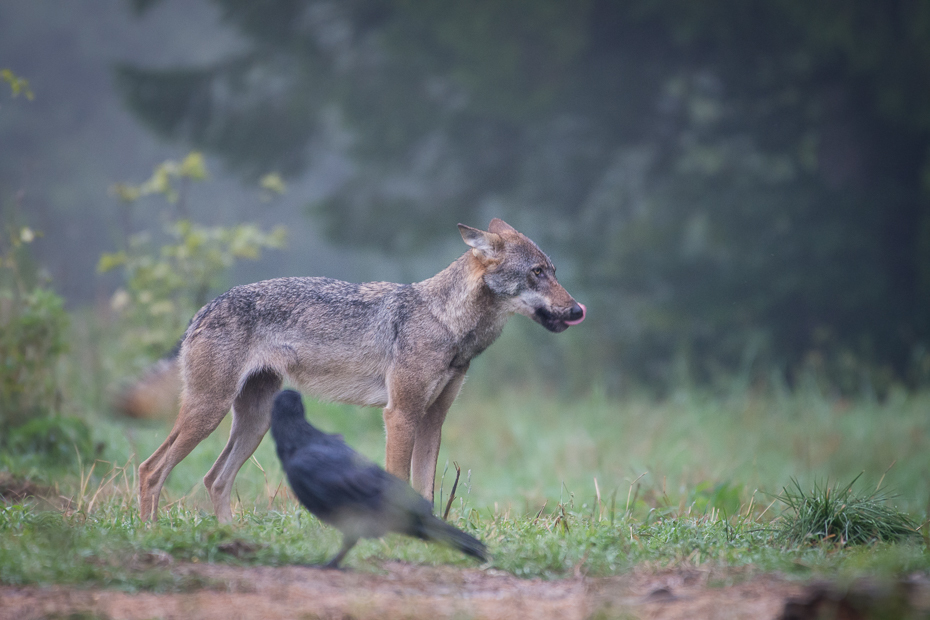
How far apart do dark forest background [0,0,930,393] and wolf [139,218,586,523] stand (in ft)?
29.7

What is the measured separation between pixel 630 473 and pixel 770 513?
2.13 meters

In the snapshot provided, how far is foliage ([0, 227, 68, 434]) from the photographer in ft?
24.2

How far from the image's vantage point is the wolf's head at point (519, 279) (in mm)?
5270

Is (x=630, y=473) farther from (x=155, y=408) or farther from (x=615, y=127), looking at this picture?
(x=615, y=127)

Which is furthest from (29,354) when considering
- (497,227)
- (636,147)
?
(636,147)

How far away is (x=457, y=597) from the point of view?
138 inches

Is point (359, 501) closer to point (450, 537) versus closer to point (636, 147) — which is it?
point (450, 537)

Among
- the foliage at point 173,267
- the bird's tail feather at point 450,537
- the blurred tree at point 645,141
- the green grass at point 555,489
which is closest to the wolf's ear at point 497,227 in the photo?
the green grass at point 555,489

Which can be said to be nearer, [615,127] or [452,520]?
[452,520]

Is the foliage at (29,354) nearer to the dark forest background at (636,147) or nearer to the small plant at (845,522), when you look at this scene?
the small plant at (845,522)

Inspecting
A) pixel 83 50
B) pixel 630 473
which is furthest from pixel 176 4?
pixel 630 473

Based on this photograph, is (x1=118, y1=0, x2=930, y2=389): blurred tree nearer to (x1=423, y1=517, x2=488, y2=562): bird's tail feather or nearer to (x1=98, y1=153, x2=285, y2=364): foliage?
(x1=98, y1=153, x2=285, y2=364): foliage

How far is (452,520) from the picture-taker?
16.7 feet

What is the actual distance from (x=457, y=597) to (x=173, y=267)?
23.2ft
